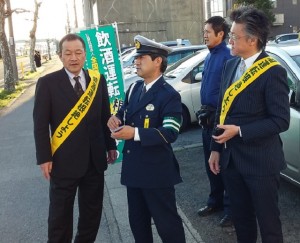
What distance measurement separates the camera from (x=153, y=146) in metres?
2.62

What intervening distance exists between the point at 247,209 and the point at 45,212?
8.23ft

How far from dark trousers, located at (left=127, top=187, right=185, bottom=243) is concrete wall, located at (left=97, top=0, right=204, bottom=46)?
3115cm

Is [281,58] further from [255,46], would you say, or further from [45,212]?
[45,212]

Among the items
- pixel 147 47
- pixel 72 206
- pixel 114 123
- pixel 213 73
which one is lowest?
pixel 72 206

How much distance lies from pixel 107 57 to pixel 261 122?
3682 mm

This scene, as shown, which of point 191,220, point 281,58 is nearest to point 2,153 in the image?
point 191,220

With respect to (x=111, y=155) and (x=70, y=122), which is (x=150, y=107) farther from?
(x=111, y=155)

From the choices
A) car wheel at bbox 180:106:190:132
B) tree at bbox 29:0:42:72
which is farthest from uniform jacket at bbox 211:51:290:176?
tree at bbox 29:0:42:72

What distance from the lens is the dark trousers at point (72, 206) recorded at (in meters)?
2.96

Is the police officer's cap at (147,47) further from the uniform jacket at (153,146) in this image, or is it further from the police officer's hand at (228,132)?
the police officer's hand at (228,132)

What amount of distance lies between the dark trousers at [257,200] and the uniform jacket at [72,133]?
105cm

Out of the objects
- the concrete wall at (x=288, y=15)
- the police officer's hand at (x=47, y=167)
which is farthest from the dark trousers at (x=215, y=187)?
the concrete wall at (x=288, y=15)

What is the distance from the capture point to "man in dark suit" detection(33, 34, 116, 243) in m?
2.85

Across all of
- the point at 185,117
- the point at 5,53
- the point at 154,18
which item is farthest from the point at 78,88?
the point at 154,18
